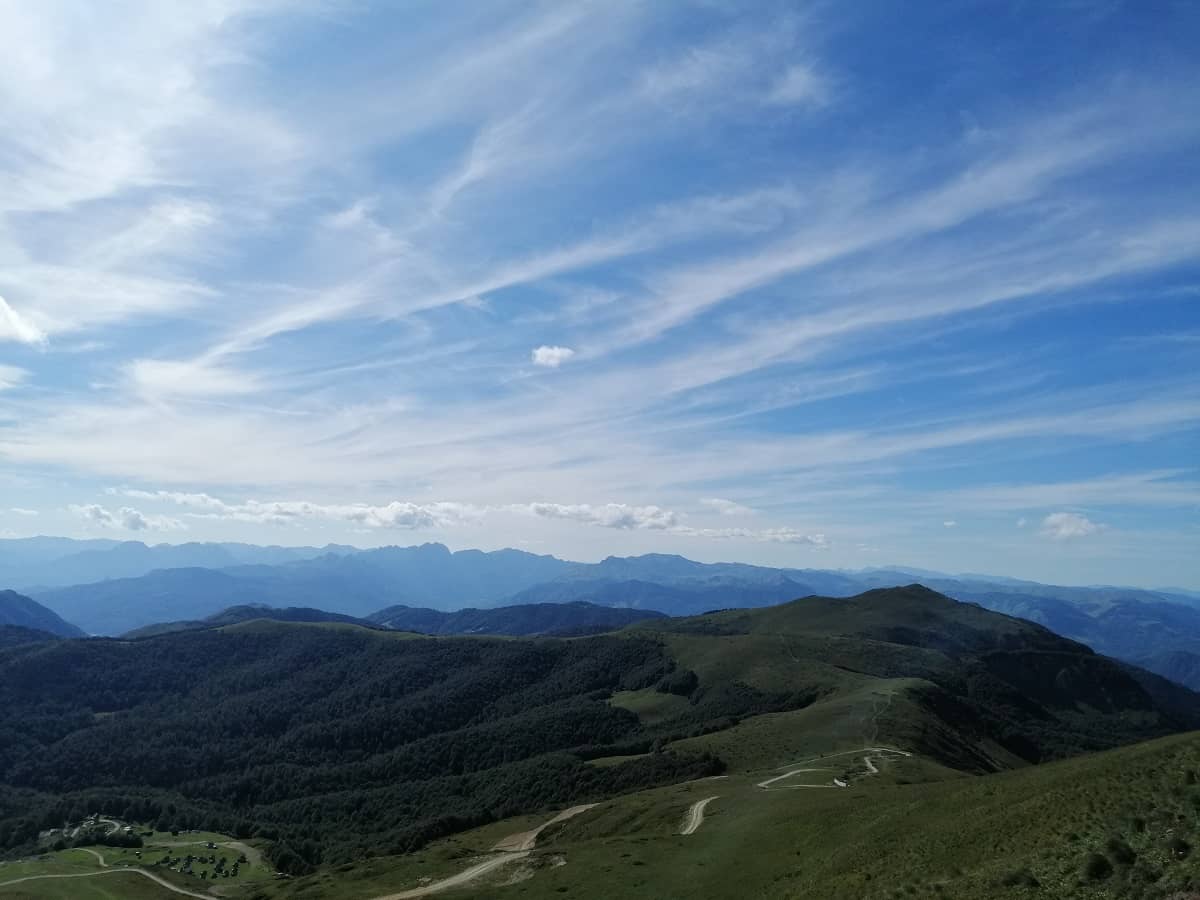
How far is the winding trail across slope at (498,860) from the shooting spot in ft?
226

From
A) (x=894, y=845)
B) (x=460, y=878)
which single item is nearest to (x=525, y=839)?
(x=460, y=878)

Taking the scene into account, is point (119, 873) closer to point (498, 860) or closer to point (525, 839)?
point (525, 839)

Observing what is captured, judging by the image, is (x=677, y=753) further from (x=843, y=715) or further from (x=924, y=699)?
(x=924, y=699)

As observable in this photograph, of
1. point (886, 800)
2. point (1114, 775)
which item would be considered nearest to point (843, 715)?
point (886, 800)

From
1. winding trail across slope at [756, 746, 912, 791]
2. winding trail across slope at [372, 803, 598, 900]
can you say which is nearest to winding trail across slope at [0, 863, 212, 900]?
winding trail across slope at [372, 803, 598, 900]

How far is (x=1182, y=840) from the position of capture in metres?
29.4

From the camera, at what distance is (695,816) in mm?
78000

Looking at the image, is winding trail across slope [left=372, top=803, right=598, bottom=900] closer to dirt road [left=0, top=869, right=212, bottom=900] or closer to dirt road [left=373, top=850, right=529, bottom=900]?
dirt road [left=373, top=850, right=529, bottom=900]

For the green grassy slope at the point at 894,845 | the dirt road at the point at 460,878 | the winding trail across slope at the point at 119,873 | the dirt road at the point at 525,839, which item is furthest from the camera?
the winding trail across slope at the point at 119,873

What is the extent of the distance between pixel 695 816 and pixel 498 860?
22104mm

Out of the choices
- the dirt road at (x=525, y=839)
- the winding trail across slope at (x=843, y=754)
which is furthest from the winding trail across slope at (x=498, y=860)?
the winding trail across slope at (x=843, y=754)

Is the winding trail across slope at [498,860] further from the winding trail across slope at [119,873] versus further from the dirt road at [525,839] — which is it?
the winding trail across slope at [119,873]

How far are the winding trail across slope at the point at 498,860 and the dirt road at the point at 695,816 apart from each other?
1817 cm

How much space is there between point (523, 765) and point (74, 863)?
90.4m
